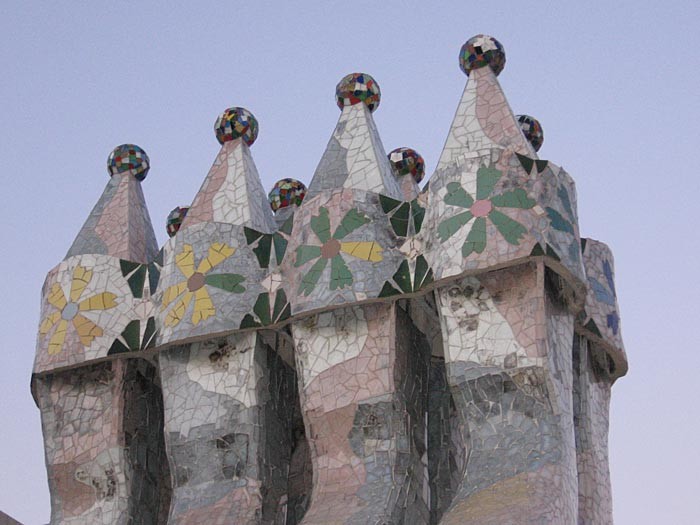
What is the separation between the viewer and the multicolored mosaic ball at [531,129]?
1527cm

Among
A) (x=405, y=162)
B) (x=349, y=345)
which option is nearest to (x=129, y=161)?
(x=405, y=162)

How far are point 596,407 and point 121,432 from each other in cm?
493

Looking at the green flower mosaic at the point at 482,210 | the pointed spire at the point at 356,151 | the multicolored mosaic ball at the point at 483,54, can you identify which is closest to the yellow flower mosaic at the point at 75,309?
the pointed spire at the point at 356,151

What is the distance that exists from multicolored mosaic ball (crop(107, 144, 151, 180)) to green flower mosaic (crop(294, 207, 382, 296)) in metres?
3.14

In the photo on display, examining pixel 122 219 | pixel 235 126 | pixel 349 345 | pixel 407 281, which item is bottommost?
pixel 349 345

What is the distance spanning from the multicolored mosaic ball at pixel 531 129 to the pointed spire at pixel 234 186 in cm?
289

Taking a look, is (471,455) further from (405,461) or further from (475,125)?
(475,125)

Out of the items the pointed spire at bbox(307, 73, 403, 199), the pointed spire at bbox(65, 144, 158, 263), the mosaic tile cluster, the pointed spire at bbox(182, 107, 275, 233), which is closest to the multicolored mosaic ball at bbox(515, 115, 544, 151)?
the mosaic tile cluster

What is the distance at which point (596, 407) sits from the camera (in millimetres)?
14562

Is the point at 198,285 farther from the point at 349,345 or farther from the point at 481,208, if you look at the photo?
the point at 481,208

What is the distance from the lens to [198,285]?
47.8 ft

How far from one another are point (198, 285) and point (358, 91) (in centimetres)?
273

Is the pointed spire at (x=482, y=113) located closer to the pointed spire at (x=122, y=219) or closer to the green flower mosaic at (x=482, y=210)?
the green flower mosaic at (x=482, y=210)

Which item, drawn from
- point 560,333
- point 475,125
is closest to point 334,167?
point 475,125
